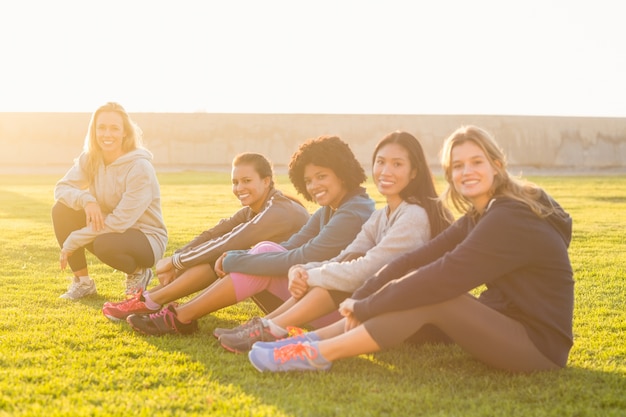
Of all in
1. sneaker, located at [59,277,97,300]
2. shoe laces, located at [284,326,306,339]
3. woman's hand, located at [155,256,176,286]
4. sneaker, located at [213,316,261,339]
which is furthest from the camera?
sneaker, located at [59,277,97,300]

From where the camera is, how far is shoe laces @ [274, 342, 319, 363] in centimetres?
323

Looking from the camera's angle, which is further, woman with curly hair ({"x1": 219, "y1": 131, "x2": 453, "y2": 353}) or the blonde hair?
woman with curly hair ({"x1": 219, "y1": 131, "x2": 453, "y2": 353})

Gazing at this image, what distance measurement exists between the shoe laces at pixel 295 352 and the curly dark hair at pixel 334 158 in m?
1.09

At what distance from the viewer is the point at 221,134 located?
25.9 metres

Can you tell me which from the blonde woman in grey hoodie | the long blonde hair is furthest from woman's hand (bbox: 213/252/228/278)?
the long blonde hair

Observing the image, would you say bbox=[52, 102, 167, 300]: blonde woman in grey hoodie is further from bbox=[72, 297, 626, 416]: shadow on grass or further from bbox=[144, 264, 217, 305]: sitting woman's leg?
bbox=[72, 297, 626, 416]: shadow on grass

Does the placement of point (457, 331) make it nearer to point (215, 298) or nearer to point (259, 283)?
point (259, 283)

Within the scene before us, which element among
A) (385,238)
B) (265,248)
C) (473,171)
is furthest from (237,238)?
(473,171)

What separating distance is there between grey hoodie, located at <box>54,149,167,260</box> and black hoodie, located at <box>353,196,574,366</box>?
255cm

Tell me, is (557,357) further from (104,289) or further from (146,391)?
(104,289)

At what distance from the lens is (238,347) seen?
12.1 feet

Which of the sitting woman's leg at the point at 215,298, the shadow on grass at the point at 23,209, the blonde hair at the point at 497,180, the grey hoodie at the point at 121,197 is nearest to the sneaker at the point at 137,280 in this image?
the grey hoodie at the point at 121,197

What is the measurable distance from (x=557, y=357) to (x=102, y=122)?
11.4 ft

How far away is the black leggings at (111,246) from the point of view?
5.15 m
